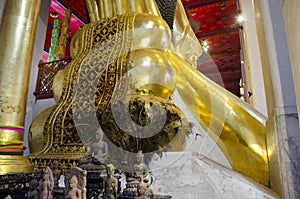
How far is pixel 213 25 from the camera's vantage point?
544cm

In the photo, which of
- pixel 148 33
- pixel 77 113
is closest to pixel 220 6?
pixel 148 33

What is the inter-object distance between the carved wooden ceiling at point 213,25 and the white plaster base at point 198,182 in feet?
11.5

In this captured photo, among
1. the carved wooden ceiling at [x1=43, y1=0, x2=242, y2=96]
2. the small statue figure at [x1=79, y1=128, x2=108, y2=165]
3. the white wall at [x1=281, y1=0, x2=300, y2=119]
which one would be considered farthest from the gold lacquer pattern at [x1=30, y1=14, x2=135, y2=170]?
the carved wooden ceiling at [x1=43, y1=0, x2=242, y2=96]

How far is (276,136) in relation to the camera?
0.83 metres

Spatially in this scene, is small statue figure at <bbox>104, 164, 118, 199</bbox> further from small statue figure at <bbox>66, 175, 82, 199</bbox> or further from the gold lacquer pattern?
the gold lacquer pattern

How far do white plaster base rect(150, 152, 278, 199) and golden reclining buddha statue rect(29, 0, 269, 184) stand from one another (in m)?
0.11

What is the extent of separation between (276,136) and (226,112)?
405 millimetres

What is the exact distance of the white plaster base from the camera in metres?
0.79

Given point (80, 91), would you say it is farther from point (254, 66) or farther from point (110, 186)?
point (254, 66)

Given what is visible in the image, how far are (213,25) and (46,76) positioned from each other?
394 centimetres

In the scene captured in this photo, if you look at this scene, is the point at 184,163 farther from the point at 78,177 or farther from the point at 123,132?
the point at 78,177

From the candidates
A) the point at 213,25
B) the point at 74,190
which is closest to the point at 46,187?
the point at 74,190

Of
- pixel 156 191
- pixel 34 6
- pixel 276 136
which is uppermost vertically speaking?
pixel 34 6

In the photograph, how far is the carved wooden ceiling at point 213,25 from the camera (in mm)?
4637
